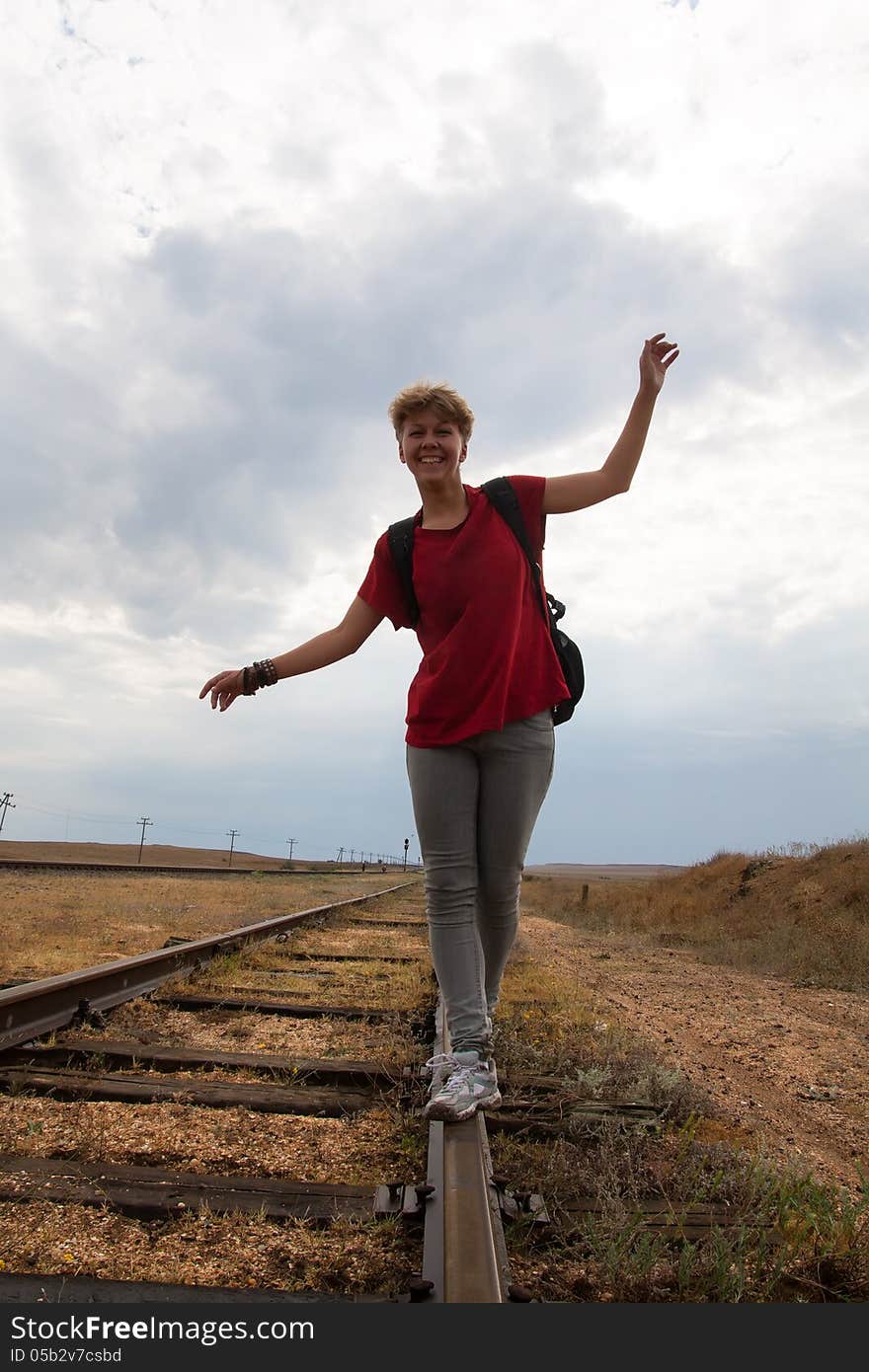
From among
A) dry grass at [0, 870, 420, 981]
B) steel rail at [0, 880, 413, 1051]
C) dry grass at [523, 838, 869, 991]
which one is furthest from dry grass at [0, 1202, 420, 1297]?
dry grass at [523, 838, 869, 991]

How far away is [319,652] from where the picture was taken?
299cm

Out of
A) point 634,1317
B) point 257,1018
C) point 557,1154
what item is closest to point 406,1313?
point 634,1317

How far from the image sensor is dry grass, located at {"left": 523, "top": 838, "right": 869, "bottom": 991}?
8461 millimetres

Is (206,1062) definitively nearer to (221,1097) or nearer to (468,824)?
(221,1097)

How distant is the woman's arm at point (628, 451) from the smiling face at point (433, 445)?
358 millimetres

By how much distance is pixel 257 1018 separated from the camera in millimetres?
4012

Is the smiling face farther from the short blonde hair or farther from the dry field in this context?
the dry field

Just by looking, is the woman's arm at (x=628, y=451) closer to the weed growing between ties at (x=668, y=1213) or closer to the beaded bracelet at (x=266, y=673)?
the beaded bracelet at (x=266, y=673)

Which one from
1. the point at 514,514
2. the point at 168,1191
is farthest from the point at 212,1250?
the point at 514,514

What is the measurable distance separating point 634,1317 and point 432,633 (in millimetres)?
1825

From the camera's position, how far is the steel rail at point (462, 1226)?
151 cm

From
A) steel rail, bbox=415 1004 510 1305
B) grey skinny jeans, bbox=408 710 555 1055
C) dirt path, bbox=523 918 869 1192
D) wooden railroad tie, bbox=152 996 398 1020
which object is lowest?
dirt path, bbox=523 918 869 1192

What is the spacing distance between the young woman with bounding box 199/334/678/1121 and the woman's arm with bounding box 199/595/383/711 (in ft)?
0.44

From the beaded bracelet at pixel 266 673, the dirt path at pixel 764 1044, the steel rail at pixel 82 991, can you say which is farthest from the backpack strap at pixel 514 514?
the steel rail at pixel 82 991
